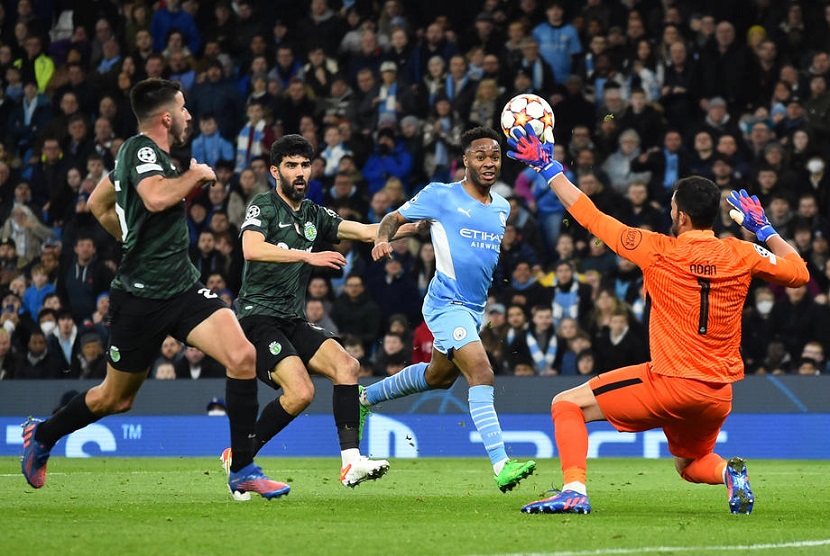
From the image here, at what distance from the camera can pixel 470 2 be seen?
21016 mm

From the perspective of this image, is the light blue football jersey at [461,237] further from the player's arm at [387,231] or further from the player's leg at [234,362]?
the player's leg at [234,362]

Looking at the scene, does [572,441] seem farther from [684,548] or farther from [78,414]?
[78,414]

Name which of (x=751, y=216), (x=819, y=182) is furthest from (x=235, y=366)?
(x=819, y=182)

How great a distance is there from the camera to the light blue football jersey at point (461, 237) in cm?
1002

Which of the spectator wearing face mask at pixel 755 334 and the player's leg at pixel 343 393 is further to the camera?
the spectator wearing face mask at pixel 755 334

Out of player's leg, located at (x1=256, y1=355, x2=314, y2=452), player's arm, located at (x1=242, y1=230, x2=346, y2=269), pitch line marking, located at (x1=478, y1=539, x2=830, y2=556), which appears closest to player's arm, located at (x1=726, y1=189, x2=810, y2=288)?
pitch line marking, located at (x1=478, y1=539, x2=830, y2=556)

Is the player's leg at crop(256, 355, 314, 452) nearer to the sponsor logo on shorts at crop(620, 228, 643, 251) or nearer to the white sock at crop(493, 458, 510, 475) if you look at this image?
the white sock at crop(493, 458, 510, 475)

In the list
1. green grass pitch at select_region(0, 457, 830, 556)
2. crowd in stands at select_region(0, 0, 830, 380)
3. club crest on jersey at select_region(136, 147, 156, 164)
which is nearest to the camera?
green grass pitch at select_region(0, 457, 830, 556)

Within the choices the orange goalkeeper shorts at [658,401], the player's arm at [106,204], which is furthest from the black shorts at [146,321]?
the orange goalkeeper shorts at [658,401]

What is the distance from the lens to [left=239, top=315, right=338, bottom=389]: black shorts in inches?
379

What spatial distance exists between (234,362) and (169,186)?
1.12 meters

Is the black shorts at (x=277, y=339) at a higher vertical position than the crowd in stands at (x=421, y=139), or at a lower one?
lower

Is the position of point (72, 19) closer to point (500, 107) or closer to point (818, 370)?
point (500, 107)

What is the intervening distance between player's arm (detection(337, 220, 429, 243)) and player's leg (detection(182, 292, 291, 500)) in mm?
1761
